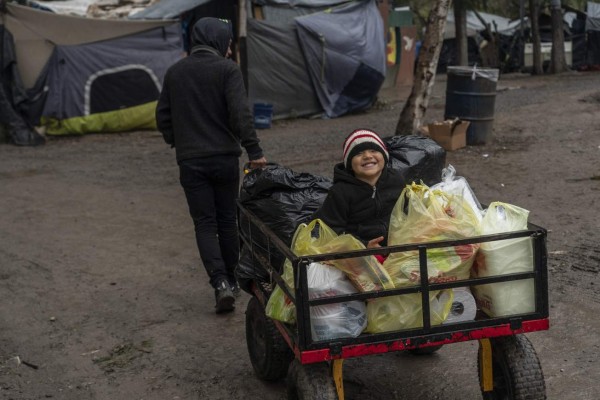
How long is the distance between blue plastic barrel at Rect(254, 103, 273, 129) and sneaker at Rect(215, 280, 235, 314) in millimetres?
10896

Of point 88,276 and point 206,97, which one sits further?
point 88,276

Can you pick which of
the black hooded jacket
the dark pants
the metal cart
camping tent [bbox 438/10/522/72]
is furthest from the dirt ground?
camping tent [bbox 438/10/522/72]

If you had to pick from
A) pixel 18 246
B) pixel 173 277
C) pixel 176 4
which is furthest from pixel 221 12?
pixel 173 277

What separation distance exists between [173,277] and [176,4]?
39.2ft

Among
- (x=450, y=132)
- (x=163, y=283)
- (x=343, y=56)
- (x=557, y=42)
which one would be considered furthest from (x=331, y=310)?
(x=557, y=42)

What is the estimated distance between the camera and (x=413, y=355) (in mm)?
5051

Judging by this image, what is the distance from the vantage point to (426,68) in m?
12.4

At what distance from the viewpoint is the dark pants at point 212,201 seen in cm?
590

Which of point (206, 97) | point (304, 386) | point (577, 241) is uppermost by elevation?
point (206, 97)

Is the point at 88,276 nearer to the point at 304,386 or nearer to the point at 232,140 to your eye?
the point at 232,140

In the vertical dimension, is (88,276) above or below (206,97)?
below

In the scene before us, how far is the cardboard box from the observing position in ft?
39.6

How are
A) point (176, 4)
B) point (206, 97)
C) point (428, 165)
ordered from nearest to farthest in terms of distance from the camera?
point (428, 165) → point (206, 97) → point (176, 4)

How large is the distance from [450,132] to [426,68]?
106 cm
